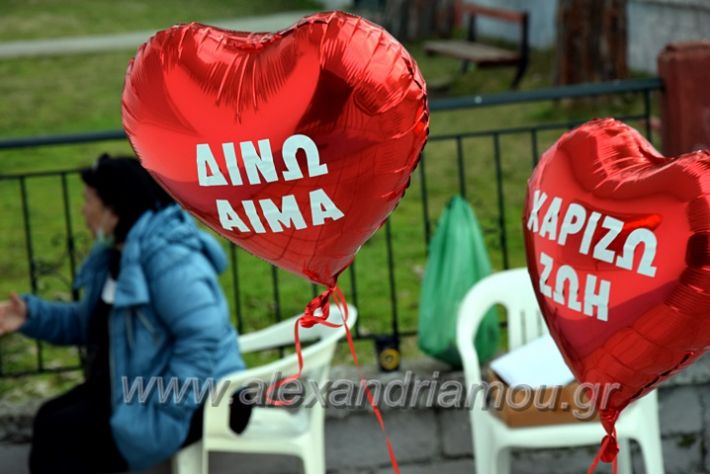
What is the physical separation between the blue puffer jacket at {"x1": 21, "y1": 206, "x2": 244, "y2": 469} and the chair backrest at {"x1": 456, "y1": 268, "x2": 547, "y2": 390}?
73 centimetres

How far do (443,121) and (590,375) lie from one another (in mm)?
8929

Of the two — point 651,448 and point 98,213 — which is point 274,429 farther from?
point 651,448

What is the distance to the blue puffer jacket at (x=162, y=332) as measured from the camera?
4230mm

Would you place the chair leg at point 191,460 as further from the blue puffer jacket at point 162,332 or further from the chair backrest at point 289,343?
the chair backrest at point 289,343

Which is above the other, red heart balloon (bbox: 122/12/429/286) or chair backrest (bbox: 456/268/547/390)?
red heart balloon (bbox: 122/12/429/286)

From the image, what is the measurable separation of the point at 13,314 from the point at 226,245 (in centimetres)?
327

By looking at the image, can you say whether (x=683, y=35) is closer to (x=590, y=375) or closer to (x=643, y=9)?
(x=643, y=9)

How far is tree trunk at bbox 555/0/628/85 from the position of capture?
10.9 metres

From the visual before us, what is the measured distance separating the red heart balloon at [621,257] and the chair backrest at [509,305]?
1.35 m

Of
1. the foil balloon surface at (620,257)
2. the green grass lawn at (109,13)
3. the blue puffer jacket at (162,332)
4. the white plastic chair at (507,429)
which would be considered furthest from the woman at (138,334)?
the green grass lawn at (109,13)

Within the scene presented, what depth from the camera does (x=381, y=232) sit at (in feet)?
28.1

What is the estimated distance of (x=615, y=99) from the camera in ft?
36.7

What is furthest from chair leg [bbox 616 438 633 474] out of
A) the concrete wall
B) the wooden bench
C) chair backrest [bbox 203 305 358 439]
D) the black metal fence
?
the wooden bench

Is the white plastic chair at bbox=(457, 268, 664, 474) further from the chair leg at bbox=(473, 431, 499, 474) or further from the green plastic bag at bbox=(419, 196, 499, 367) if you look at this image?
the green plastic bag at bbox=(419, 196, 499, 367)
